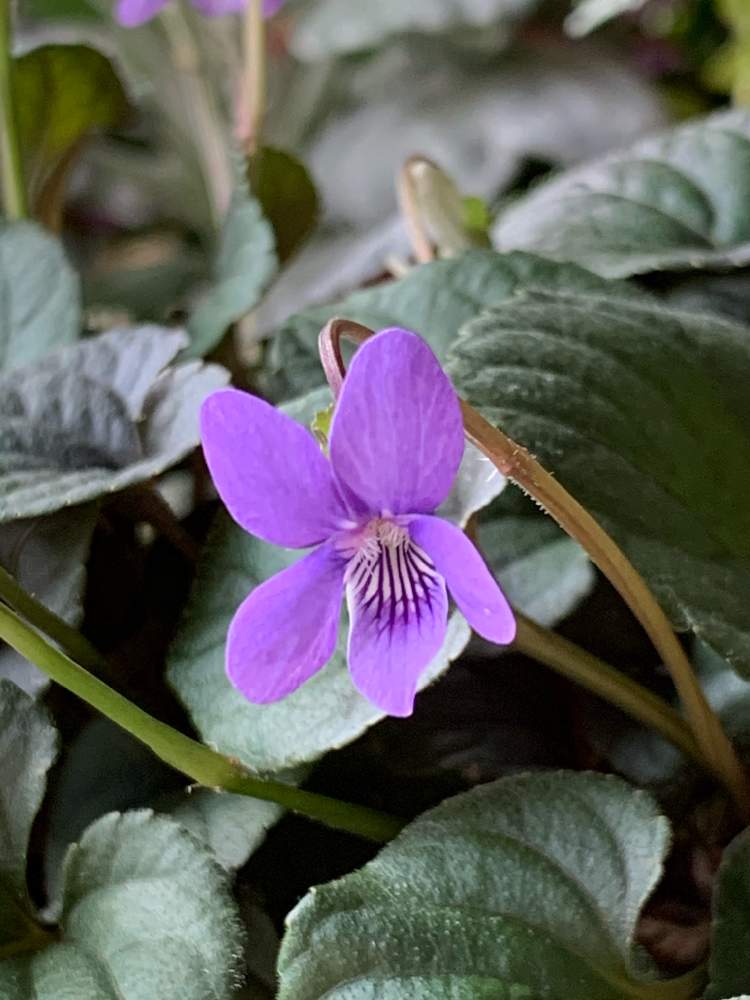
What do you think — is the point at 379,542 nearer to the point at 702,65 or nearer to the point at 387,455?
the point at 387,455

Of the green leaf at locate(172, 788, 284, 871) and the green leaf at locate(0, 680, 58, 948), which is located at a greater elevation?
the green leaf at locate(0, 680, 58, 948)

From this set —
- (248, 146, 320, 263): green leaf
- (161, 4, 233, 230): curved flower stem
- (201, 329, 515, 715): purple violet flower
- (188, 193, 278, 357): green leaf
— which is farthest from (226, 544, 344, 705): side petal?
(161, 4, 233, 230): curved flower stem

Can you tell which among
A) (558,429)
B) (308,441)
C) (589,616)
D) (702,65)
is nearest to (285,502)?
(308,441)

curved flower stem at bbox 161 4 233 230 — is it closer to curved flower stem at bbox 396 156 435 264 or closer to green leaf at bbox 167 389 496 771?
curved flower stem at bbox 396 156 435 264

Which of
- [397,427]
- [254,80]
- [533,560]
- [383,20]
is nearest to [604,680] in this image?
[533,560]

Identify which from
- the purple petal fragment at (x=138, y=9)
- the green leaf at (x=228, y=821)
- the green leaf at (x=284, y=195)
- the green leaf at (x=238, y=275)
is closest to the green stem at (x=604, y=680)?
the green leaf at (x=228, y=821)
